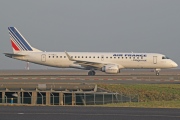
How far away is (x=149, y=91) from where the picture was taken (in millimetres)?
37469

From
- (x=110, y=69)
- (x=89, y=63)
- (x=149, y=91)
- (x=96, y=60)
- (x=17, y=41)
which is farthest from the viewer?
(x=17, y=41)

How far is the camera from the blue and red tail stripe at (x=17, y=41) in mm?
63688

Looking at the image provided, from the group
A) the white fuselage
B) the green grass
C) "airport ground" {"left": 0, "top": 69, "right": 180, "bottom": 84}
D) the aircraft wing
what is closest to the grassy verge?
the green grass

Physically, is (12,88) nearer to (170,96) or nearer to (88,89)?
(88,89)

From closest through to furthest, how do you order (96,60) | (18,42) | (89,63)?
(89,63)
(96,60)
(18,42)

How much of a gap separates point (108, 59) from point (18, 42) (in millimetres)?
11975

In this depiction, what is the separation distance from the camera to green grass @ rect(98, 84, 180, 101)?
3670 centimetres

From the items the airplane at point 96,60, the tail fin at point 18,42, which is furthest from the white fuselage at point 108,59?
the tail fin at point 18,42

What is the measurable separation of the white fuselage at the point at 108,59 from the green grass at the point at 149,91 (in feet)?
73.8

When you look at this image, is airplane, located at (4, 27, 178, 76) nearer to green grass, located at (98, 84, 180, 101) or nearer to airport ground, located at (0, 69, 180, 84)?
airport ground, located at (0, 69, 180, 84)

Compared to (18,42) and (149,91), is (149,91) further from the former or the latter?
(18,42)

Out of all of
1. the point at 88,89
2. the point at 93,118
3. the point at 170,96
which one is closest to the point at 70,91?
the point at 88,89

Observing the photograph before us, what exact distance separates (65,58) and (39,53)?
3548 mm

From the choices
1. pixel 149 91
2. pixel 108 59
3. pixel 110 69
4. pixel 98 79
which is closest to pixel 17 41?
pixel 108 59
